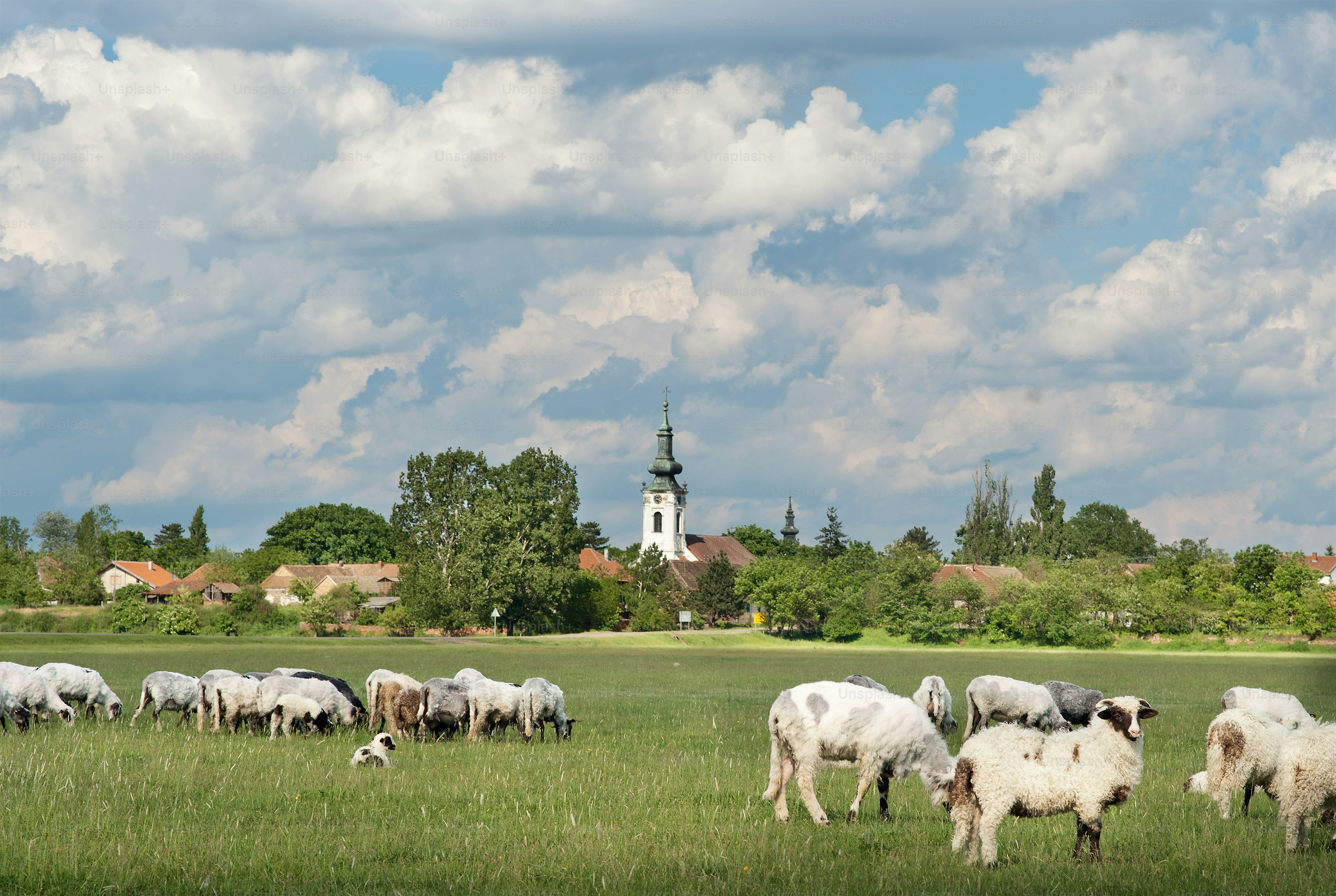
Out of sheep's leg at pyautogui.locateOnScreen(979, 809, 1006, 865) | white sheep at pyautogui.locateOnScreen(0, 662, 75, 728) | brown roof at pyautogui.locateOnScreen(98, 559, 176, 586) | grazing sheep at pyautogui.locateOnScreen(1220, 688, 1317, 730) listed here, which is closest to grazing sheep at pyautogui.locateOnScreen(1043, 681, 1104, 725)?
grazing sheep at pyautogui.locateOnScreen(1220, 688, 1317, 730)

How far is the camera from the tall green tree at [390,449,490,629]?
302 ft

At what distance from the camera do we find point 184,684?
2588 centimetres

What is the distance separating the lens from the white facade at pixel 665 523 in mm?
Answer: 179000

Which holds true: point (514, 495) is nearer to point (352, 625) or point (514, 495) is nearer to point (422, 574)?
point (422, 574)

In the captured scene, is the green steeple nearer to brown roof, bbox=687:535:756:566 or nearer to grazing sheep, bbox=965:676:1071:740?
brown roof, bbox=687:535:756:566

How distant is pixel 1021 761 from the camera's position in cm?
1147

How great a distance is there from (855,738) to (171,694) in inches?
701

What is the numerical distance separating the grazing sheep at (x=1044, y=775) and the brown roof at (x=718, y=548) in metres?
165

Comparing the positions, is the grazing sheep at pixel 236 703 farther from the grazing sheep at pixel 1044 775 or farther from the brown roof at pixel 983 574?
the brown roof at pixel 983 574

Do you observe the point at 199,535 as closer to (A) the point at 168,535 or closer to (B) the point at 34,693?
(A) the point at 168,535

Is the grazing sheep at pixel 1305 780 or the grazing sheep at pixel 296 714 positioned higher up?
the grazing sheep at pixel 1305 780

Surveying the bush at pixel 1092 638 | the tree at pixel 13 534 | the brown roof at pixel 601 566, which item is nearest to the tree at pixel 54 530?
the tree at pixel 13 534

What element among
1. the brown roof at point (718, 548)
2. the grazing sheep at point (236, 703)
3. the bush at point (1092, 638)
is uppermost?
the brown roof at point (718, 548)

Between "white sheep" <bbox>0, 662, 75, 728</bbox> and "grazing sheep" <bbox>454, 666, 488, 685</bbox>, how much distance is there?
7.95m
